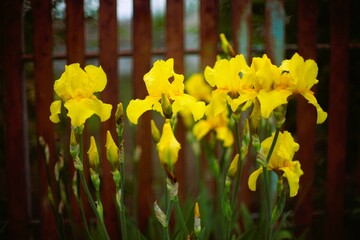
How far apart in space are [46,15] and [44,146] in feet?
2.12

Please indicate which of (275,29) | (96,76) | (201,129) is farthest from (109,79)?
(96,76)

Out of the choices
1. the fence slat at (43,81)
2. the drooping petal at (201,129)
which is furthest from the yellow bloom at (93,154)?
the fence slat at (43,81)

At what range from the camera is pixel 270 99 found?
1104mm

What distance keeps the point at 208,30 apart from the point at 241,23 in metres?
0.16

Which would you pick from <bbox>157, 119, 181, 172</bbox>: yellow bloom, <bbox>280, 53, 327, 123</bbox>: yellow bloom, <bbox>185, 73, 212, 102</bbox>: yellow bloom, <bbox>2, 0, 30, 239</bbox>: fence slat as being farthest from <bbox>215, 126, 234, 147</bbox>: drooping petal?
<bbox>2, 0, 30, 239</bbox>: fence slat

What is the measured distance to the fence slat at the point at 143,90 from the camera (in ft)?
6.81

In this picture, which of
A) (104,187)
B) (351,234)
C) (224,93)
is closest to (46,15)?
(104,187)

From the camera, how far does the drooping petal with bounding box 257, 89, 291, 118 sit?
1.10 metres

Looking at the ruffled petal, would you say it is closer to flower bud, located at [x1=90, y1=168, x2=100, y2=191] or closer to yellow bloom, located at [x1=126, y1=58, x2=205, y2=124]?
yellow bloom, located at [x1=126, y1=58, x2=205, y2=124]

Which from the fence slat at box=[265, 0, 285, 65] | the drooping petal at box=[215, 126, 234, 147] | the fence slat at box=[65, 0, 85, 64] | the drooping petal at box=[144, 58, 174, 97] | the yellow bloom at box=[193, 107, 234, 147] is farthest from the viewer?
the fence slat at box=[265, 0, 285, 65]

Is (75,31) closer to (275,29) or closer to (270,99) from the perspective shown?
(275,29)

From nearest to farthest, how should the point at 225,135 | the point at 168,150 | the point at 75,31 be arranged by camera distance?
the point at 168,150
the point at 225,135
the point at 75,31

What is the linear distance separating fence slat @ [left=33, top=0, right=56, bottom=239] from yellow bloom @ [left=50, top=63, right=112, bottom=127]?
95 cm

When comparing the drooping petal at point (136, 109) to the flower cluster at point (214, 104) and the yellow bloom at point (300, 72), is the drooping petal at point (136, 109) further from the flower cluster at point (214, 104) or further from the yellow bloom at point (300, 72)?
the yellow bloom at point (300, 72)
